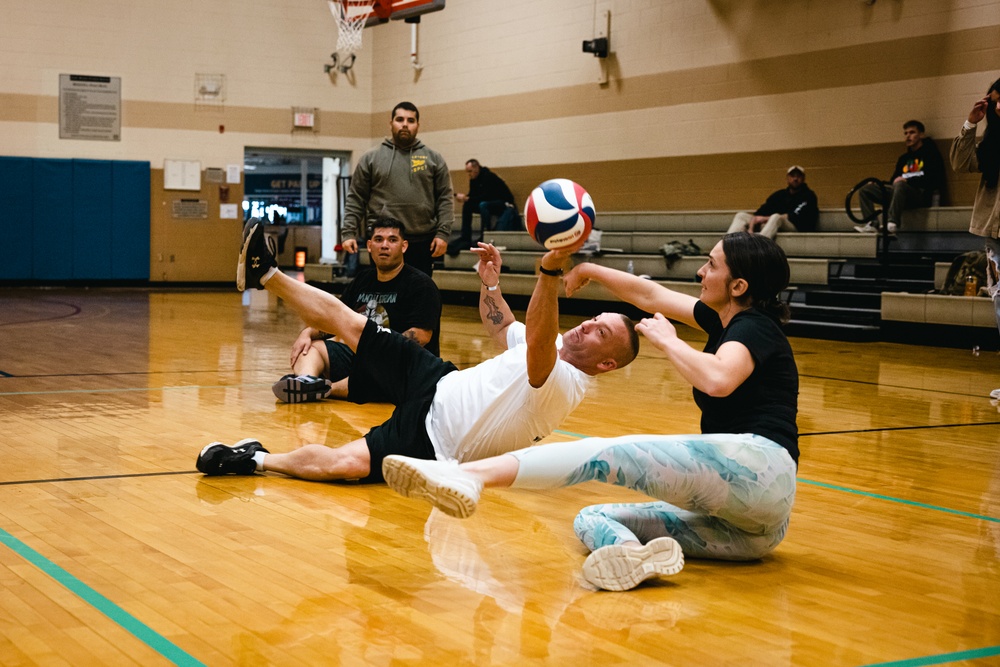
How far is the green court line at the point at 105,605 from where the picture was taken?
2.26 m

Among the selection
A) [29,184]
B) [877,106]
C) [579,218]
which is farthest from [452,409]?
[29,184]

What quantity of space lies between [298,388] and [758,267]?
362cm

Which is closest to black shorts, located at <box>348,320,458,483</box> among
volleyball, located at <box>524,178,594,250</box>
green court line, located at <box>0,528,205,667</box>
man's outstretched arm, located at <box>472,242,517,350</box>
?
man's outstretched arm, located at <box>472,242,517,350</box>

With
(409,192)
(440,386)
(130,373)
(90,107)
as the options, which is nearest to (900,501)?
(440,386)

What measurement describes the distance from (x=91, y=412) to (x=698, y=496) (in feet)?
12.3

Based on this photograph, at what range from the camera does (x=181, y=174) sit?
61.5 feet

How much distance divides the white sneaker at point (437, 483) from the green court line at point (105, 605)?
67cm

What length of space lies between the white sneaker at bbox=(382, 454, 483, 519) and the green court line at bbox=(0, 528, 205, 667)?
665 millimetres

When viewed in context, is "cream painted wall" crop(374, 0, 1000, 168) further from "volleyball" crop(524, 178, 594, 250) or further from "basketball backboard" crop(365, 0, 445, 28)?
"volleyball" crop(524, 178, 594, 250)

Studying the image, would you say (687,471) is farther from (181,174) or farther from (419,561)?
(181,174)

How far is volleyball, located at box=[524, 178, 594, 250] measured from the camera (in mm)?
3471

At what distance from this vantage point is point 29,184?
17531 millimetres

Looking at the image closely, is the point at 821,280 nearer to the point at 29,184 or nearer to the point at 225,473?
the point at 225,473

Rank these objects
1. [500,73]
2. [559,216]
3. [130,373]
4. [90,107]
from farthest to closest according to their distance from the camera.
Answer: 1. [90,107]
2. [500,73]
3. [130,373]
4. [559,216]
